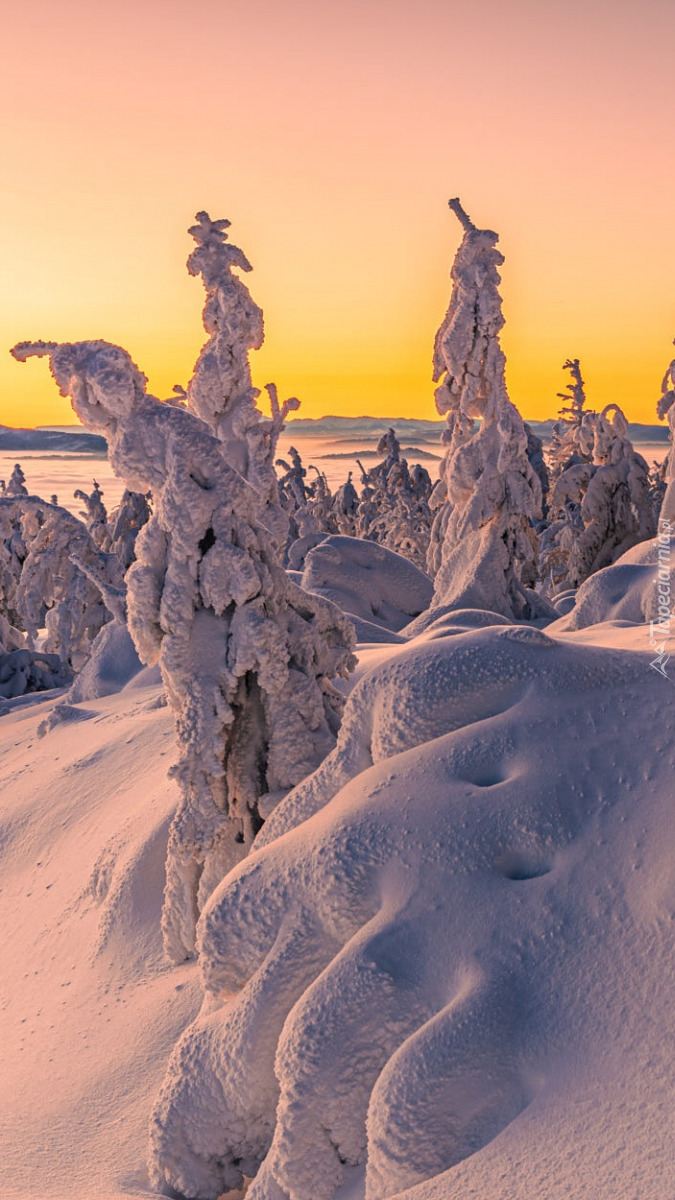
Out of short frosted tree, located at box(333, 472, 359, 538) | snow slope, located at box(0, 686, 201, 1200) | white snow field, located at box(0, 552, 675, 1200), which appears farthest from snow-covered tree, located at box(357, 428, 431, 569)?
white snow field, located at box(0, 552, 675, 1200)

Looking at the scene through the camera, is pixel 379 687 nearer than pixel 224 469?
Yes

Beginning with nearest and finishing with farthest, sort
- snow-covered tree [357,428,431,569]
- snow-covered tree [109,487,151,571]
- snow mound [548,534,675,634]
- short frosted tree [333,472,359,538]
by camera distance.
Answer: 1. snow mound [548,534,675,634]
2. snow-covered tree [109,487,151,571]
3. snow-covered tree [357,428,431,569]
4. short frosted tree [333,472,359,538]

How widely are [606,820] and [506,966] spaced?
0.65 metres

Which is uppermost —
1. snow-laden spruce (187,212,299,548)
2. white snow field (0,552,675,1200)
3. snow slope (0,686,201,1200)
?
snow-laden spruce (187,212,299,548)

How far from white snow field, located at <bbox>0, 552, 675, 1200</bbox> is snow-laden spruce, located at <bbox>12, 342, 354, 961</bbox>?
1.06 metres

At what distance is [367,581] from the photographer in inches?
564

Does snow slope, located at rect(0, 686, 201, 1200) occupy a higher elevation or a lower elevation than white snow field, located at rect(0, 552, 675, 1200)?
lower

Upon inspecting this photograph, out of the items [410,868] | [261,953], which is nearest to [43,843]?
[261,953]

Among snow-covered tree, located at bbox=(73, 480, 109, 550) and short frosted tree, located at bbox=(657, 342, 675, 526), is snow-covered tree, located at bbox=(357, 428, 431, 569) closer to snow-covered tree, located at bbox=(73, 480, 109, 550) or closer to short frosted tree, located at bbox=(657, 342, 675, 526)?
snow-covered tree, located at bbox=(73, 480, 109, 550)

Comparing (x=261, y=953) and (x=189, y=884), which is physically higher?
(x=261, y=953)

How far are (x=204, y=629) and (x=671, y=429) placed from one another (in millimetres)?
11464

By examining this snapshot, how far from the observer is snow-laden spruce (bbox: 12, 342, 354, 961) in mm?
5988

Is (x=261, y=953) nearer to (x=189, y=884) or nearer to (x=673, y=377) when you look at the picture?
(x=189, y=884)

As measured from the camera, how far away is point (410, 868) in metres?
3.59
